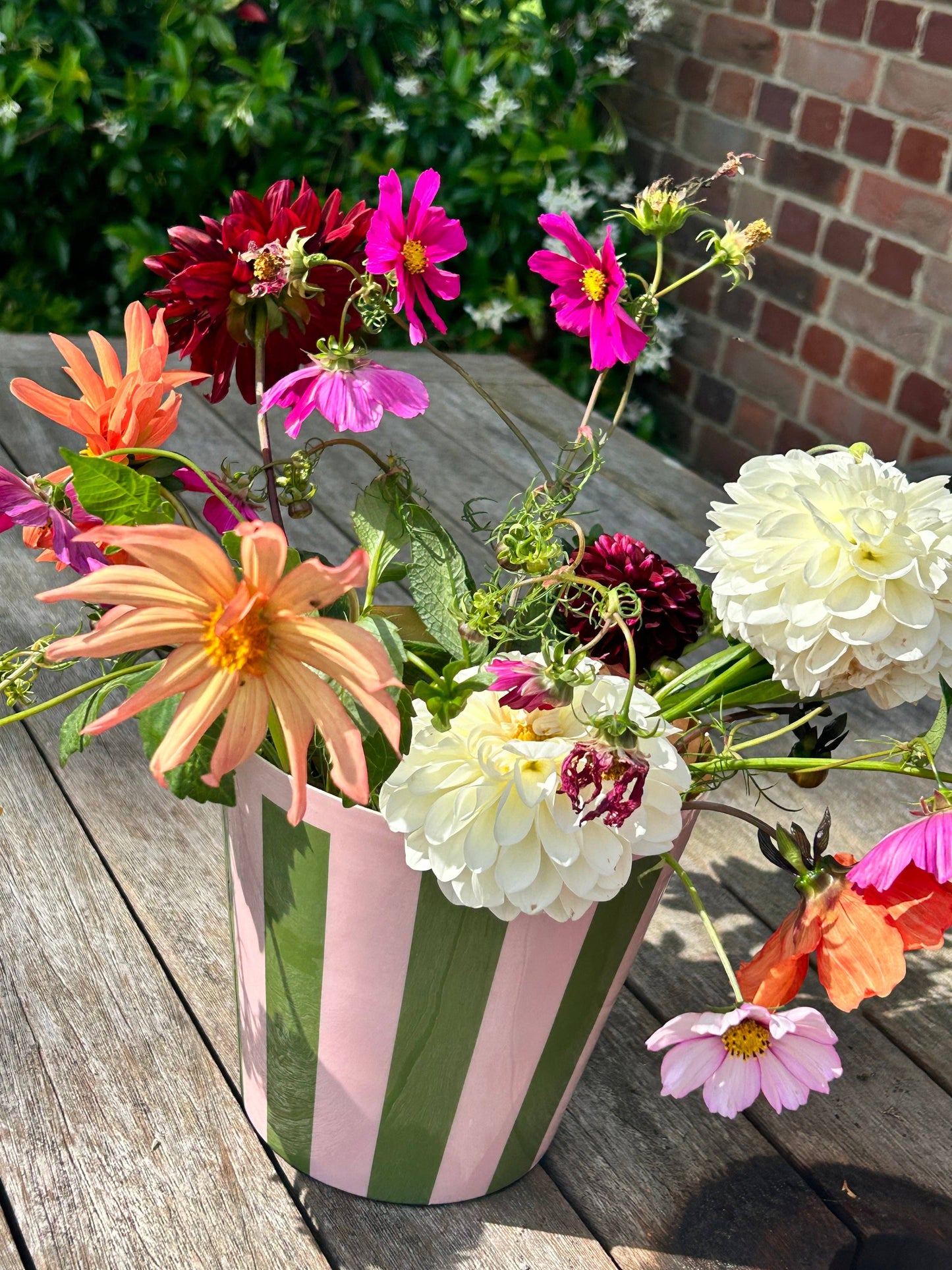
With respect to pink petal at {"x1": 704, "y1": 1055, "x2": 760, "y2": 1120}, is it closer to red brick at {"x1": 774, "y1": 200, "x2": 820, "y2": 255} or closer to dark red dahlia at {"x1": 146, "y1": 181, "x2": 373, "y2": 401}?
dark red dahlia at {"x1": 146, "y1": 181, "x2": 373, "y2": 401}

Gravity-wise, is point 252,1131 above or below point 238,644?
below

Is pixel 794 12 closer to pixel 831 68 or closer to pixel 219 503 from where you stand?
pixel 831 68

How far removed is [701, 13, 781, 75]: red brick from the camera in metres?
2.29

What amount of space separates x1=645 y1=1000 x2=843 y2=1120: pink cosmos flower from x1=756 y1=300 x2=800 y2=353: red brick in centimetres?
210

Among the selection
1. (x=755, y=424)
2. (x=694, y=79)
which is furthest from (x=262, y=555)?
(x=694, y=79)

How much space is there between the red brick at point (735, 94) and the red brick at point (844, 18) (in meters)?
0.21

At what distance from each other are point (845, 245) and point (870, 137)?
18 centimetres

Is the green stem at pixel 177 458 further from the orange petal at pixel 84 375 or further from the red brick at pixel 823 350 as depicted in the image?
the red brick at pixel 823 350

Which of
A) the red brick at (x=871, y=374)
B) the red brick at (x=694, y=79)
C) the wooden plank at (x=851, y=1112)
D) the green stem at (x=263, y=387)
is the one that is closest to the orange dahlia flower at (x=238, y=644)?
the green stem at (x=263, y=387)

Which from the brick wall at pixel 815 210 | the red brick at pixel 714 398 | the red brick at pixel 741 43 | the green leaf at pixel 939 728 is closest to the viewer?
the green leaf at pixel 939 728

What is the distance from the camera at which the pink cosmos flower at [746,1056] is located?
1.47 feet

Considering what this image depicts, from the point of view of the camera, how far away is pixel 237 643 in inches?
14.8

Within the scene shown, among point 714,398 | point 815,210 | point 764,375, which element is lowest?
point 714,398

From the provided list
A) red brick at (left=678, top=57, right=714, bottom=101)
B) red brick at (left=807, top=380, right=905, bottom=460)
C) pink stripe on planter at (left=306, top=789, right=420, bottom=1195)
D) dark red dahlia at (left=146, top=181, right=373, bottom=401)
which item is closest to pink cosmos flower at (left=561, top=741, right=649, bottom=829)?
pink stripe on planter at (left=306, top=789, right=420, bottom=1195)
